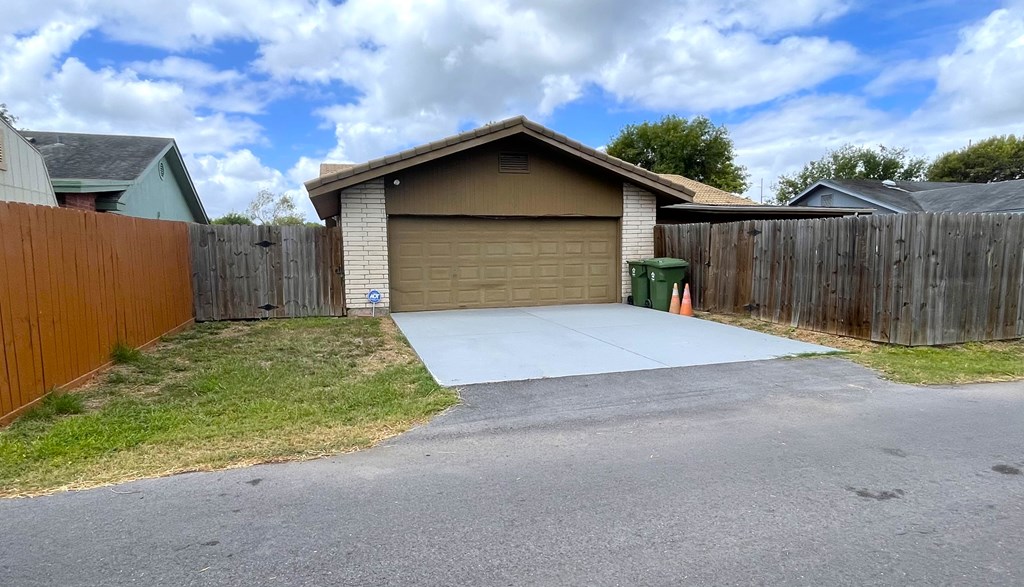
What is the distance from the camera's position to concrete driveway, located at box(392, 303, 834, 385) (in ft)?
22.8

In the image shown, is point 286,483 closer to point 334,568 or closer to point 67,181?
point 334,568

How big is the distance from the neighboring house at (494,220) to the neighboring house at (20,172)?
4723mm

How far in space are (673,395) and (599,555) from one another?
10.5 ft

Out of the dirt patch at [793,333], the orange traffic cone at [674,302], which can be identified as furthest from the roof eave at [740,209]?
the dirt patch at [793,333]

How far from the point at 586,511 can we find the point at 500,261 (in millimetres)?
9723

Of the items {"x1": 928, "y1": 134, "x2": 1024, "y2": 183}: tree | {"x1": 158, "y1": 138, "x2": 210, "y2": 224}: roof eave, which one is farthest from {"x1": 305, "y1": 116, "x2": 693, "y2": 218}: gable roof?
{"x1": 928, "y1": 134, "x2": 1024, "y2": 183}: tree

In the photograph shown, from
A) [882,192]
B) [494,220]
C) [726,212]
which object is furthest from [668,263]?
[882,192]

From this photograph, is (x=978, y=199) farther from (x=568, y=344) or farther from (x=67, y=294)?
(x=67, y=294)

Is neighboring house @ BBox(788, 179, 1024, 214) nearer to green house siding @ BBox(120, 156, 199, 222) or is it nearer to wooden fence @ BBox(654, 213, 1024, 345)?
wooden fence @ BBox(654, 213, 1024, 345)

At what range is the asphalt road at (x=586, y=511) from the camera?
269cm

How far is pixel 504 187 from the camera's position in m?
12.5

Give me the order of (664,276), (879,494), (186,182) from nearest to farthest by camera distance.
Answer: (879,494) < (664,276) < (186,182)

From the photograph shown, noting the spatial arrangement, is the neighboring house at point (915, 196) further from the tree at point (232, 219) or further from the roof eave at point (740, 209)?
the tree at point (232, 219)

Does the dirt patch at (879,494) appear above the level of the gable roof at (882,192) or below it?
below
